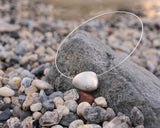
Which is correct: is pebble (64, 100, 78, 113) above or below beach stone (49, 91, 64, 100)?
above

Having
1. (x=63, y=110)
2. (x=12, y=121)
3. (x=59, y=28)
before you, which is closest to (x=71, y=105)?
(x=63, y=110)

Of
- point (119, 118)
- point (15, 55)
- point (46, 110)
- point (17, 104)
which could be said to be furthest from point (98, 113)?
point (15, 55)

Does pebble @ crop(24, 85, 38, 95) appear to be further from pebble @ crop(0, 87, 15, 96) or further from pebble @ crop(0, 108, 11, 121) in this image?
pebble @ crop(0, 108, 11, 121)

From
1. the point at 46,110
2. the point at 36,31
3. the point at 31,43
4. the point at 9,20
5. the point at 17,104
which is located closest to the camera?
the point at 46,110

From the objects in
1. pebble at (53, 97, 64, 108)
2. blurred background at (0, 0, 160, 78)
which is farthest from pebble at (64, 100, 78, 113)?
blurred background at (0, 0, 160, 78)

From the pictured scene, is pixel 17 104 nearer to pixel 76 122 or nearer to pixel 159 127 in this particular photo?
pixel 76 122

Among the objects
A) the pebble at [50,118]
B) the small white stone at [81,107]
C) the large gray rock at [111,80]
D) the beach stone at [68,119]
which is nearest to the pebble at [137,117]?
the large gray rock at [111,80]

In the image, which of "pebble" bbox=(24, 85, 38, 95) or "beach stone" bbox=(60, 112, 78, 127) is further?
"pebble" bbox=(24, 85, 38, 95)
